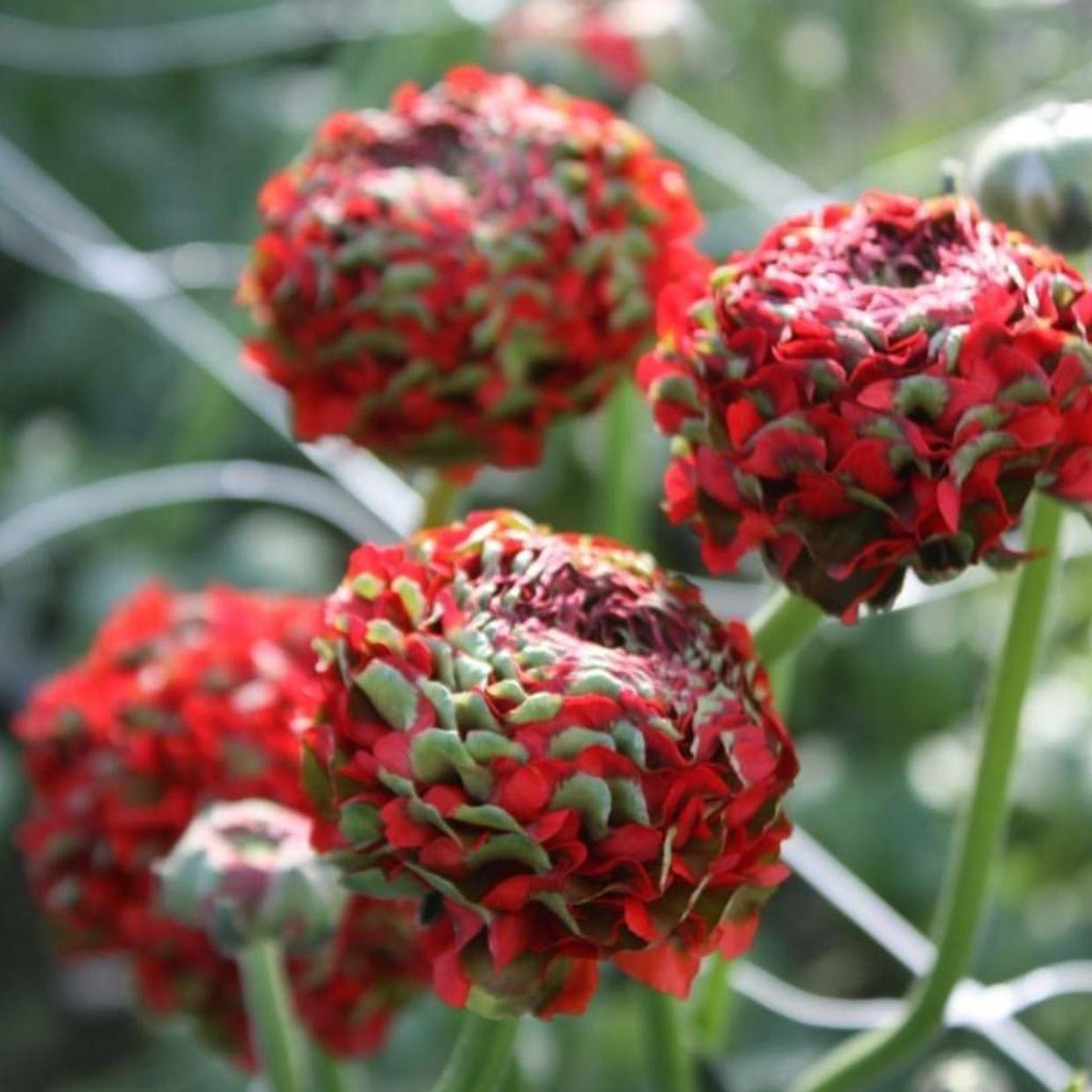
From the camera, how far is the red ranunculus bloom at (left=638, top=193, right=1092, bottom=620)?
0.38 meters

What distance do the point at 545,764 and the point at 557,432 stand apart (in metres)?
0.76

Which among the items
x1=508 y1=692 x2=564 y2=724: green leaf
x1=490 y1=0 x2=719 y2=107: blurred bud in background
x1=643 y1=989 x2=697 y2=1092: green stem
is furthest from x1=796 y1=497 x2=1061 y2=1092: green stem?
x1=490 y1=0 x2=719 y2=107: blurred bud in background

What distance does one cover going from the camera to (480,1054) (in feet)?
1.38

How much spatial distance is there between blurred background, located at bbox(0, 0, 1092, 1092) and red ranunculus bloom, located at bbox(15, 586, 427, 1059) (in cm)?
10

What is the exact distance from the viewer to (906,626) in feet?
3.49

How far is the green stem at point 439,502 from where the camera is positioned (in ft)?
1.83

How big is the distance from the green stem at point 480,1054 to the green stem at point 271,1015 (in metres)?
0.08

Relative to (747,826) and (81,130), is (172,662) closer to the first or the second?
(747,826)

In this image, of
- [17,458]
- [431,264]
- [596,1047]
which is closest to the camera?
[431,264]

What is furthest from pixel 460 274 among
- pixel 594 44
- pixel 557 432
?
pixel 557 432

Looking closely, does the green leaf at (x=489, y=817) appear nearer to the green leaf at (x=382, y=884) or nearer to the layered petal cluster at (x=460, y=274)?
the green leaf at (x=382, y=884)

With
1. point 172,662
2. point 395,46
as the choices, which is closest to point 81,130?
point 395,46

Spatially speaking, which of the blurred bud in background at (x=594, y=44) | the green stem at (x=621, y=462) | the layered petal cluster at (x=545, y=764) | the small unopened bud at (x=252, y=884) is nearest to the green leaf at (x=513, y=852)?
the layered petal cluster at (x=545, y=764)

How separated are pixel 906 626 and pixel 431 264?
0.59 m
